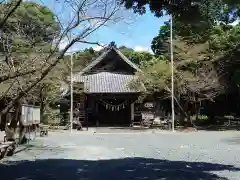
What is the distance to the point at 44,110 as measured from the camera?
38750mm

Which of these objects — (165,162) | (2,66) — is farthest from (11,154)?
(165,162)

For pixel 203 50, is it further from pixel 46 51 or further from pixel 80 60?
pixel 46 51

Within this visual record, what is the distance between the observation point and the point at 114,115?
42156 millimetres

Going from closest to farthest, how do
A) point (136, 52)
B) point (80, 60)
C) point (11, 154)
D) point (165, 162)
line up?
point (165, 162) → point (11, 154) → point (80, 60) → point (136, 52)

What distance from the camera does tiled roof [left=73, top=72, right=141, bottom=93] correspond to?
40250 mm

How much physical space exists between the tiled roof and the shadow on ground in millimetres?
25614

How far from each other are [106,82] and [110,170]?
29.8m

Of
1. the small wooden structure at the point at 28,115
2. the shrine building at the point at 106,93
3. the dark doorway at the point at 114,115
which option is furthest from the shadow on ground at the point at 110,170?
the dark doorway at the point at 114,115

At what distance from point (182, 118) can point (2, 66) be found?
27696 millimetres

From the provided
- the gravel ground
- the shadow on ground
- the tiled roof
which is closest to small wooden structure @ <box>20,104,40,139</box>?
the gravel ground

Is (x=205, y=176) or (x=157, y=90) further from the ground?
(x=157, y=90)

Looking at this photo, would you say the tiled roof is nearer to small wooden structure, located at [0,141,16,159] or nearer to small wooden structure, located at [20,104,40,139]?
small wooden structure, located at [20,104,40,139]

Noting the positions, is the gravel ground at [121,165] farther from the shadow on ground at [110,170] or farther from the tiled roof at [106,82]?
the tiled roof at [106,82]

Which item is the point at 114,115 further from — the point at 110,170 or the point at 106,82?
the point at 110,170
